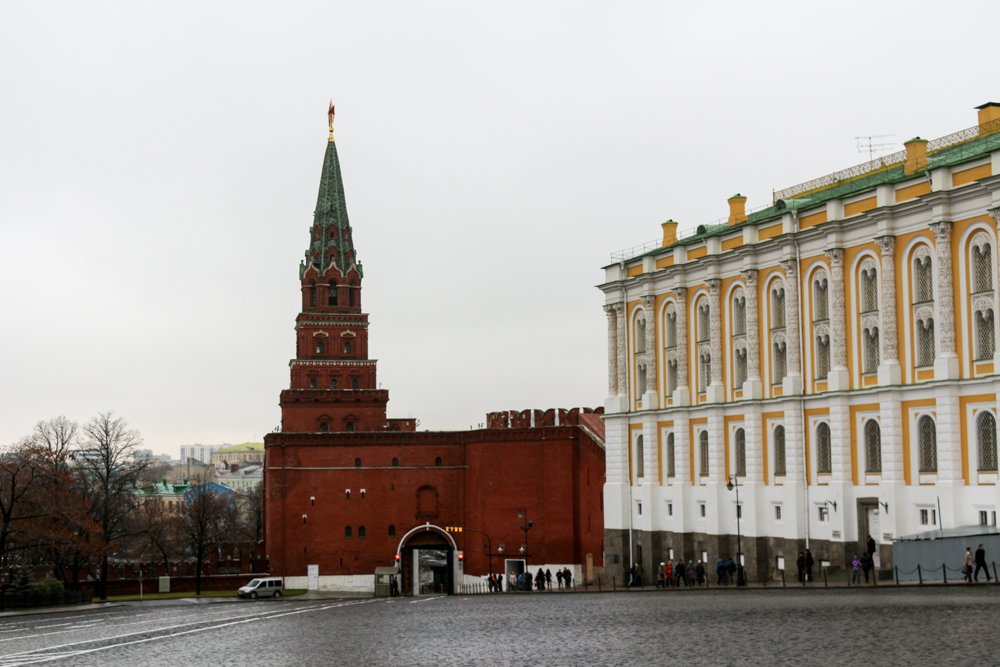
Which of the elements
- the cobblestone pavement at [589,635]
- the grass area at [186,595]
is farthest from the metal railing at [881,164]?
the grass area at [186,595]

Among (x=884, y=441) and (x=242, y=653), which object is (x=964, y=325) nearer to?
(x=884, y=441)

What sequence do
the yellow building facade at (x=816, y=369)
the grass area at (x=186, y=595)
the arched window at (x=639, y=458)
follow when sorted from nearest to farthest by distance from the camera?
the yellow building facade at (x=816, y=369)
the arched window at (x=639, y=458)
the grass area at (x=186, y=595)

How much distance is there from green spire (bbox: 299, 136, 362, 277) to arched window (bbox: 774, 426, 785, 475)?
43.8m

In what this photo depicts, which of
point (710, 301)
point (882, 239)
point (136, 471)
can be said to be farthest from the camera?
point (136, 471)

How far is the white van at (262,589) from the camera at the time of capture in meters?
62.0

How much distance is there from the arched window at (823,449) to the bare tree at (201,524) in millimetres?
38041

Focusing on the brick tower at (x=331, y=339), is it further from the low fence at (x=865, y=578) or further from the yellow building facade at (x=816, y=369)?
the low fence at (x=865, y=578)

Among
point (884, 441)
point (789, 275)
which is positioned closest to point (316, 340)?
point (789, 275)

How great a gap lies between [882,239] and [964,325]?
4.21 metres

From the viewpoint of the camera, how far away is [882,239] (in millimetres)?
39344

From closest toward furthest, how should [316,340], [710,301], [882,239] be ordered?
[882,239] < [710,301] < [316,340]

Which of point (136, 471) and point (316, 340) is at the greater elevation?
point (316, 340)

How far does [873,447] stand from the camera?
40125 millimetres

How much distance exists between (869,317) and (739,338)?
283 inches
